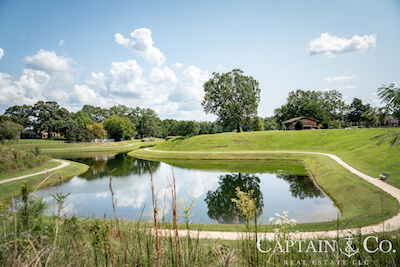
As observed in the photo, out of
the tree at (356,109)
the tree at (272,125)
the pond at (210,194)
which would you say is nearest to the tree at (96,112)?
the tree at (272,125)

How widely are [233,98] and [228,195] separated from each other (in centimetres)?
3746

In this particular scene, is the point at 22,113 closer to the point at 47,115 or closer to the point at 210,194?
the point at 47,115

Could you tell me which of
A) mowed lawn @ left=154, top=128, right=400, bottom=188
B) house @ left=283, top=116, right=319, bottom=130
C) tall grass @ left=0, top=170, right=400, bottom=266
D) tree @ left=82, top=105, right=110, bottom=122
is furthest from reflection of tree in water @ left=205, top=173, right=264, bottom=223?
tree @ left=82, top=105, right=110, bottom=122

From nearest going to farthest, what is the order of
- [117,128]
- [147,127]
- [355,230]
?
[355,230], [117,128], [147,127]

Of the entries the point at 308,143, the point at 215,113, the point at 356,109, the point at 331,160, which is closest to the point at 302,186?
the point at 331,160

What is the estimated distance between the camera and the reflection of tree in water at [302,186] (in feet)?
51.9

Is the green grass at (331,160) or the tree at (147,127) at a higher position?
the tree at (147,127)

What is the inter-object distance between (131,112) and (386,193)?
100432 millimetres

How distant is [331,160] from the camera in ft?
80.6

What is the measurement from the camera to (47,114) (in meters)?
84.6

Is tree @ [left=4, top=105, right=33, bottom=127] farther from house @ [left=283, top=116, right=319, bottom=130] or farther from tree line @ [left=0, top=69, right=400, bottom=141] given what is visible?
house @ [left=283, top=116, right=319, bottom=130]

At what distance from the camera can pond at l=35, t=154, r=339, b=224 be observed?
12.8m

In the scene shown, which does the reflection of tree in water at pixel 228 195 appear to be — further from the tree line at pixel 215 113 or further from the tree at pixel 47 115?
the tree at pixel 47 115

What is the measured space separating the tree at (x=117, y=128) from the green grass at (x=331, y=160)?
115ft
